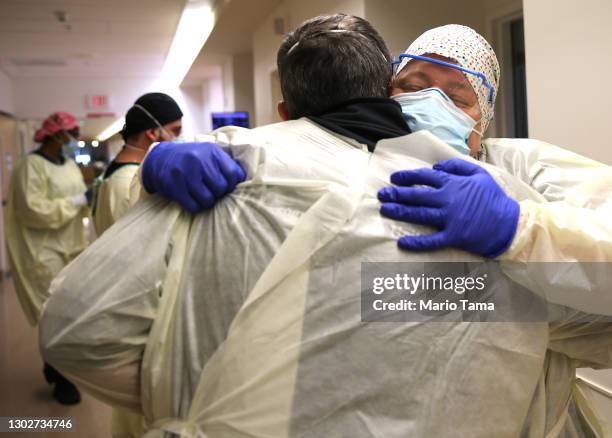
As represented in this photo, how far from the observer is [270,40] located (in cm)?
548

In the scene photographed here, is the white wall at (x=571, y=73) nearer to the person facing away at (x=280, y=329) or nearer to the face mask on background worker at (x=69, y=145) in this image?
the person facing away at (x=280, y=329)

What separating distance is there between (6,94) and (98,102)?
1.30 m

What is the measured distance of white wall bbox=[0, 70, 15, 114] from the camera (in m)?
7.83

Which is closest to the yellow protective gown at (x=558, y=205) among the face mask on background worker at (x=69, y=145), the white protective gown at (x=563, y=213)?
the white protective gown at (x=563, y=213)

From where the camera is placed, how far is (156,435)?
2.84ft

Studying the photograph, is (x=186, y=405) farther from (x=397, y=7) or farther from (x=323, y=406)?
(x=397, y=7)

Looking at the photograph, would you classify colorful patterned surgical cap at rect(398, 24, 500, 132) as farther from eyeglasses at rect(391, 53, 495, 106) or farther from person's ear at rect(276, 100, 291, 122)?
person's ear at rect(276, 100, 291, 122)

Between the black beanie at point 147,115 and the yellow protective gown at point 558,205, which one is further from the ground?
the black beanie at point 147,115

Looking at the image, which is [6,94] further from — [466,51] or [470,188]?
[470,188]

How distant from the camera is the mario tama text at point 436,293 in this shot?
84 centimetres

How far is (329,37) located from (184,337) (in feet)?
1.85

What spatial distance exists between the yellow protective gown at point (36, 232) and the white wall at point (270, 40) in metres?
2.28

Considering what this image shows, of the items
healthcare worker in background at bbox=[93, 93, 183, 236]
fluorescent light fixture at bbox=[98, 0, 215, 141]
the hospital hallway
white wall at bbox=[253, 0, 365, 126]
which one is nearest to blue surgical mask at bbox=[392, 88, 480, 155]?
healthcare worker in background at bbox=[93, 93, 183, 236]

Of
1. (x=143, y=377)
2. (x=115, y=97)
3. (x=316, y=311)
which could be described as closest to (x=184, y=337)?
(x=143, y=377)
